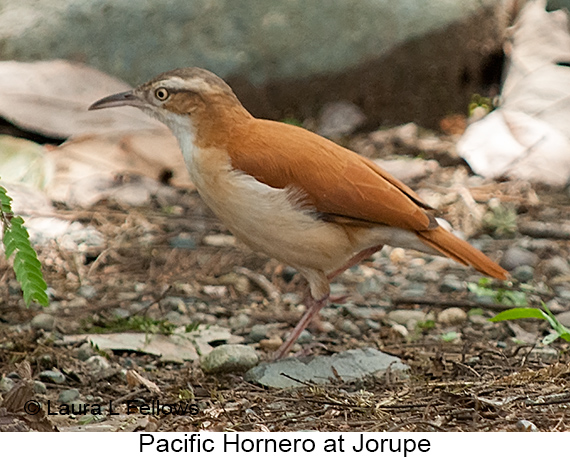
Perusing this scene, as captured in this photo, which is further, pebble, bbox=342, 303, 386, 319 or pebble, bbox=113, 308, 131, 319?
pebble, bbox=342, 303, 386, 319

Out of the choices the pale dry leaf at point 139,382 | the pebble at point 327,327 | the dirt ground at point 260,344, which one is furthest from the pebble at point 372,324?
the pale dry leaf at point 139,382

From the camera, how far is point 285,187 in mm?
5113

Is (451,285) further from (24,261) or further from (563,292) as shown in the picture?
(24,261)

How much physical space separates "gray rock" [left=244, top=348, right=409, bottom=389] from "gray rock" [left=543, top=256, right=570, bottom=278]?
2.20 m

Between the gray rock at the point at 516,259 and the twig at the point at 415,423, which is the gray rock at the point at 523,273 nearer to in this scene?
the gray rock at the point at 516,259

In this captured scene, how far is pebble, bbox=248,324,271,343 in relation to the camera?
5.93 m

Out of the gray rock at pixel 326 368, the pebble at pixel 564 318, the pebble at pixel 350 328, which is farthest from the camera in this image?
the pebble at pixel 350 328

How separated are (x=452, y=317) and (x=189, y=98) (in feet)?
7.31

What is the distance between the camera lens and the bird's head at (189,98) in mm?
5242

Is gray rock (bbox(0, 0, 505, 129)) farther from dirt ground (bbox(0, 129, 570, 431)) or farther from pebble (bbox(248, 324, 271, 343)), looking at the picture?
pebble (bbox(248, 324, 271, 343))

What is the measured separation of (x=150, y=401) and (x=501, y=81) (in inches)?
246

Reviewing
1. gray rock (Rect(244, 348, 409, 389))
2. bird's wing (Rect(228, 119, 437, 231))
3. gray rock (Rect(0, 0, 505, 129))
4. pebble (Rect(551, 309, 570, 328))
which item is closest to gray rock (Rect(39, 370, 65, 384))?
gray rock (Rect(244, 348, 409, 389))

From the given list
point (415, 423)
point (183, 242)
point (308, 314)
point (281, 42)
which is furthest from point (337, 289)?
Answer: point (281, 42)

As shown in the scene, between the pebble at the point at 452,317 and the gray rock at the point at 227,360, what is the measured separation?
1.51m
